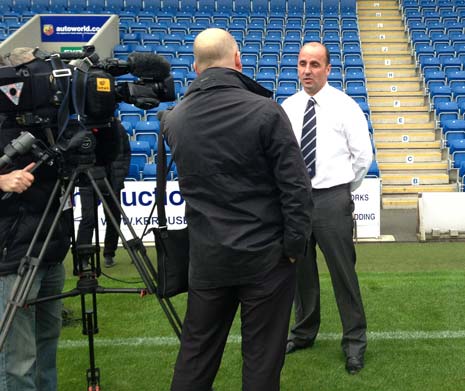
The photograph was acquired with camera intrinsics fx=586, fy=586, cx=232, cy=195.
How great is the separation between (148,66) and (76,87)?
0.34 m

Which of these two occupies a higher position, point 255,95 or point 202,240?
point 255,95

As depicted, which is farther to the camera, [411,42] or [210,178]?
[411,42]

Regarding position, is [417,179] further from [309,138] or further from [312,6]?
[312,6]

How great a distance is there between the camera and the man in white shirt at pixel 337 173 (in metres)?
3.54

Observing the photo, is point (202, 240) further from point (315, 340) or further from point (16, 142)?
point (315, 340)

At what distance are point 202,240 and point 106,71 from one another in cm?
86

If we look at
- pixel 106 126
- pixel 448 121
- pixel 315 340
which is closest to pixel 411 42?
pixel 448 121

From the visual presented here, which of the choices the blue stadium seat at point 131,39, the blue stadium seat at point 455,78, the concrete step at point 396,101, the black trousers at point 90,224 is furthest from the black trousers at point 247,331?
the blue stadium seat at point 131,39

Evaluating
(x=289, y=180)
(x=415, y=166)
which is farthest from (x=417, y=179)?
(x=289, y=180)

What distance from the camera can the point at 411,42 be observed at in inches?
615

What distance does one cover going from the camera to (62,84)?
2.40m

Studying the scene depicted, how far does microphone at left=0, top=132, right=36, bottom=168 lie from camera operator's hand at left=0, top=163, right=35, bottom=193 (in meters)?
0.06

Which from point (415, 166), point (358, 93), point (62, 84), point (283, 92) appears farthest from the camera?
point (358, 93)

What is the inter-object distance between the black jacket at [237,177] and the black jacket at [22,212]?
2.04 ft
